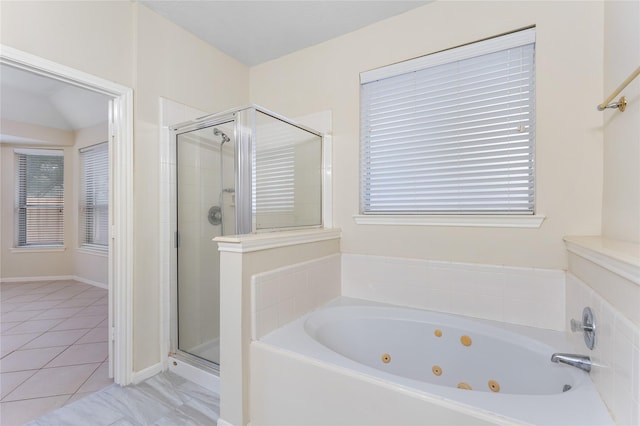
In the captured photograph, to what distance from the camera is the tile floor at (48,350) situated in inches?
66.8

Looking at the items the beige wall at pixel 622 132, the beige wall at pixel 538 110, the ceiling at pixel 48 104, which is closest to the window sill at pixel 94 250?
the ceiling at pixel 48 104

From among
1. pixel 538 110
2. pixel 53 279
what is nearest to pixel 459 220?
pixel 538 110

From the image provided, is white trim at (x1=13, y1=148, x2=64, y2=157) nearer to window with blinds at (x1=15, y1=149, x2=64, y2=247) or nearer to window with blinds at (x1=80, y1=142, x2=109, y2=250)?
window with blinds at (x1=15, y1=149, x2=64, y2=247)

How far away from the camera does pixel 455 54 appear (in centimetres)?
182

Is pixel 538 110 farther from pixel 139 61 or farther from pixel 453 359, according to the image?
pixel 139 61

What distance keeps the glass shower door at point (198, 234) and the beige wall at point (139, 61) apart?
171mm

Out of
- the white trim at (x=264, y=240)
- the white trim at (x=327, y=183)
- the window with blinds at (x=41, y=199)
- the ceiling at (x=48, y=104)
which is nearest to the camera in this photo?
the white trim at (x=264, y=240)

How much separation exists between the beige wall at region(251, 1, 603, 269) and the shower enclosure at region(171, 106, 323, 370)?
0.31 m

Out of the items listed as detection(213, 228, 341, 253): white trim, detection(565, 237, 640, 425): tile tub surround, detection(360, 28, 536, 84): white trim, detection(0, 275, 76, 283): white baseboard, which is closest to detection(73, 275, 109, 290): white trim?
detection(0, 275, 76, 283): white baseboard

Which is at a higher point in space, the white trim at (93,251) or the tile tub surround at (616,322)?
the tile tub surround at (616,322)

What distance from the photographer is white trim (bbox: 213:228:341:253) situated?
4.70 feet

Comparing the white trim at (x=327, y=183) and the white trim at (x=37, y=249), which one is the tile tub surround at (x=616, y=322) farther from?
the white trim at (x=37, y=249)

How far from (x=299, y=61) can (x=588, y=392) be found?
105 inches

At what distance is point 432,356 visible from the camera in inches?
66.1
